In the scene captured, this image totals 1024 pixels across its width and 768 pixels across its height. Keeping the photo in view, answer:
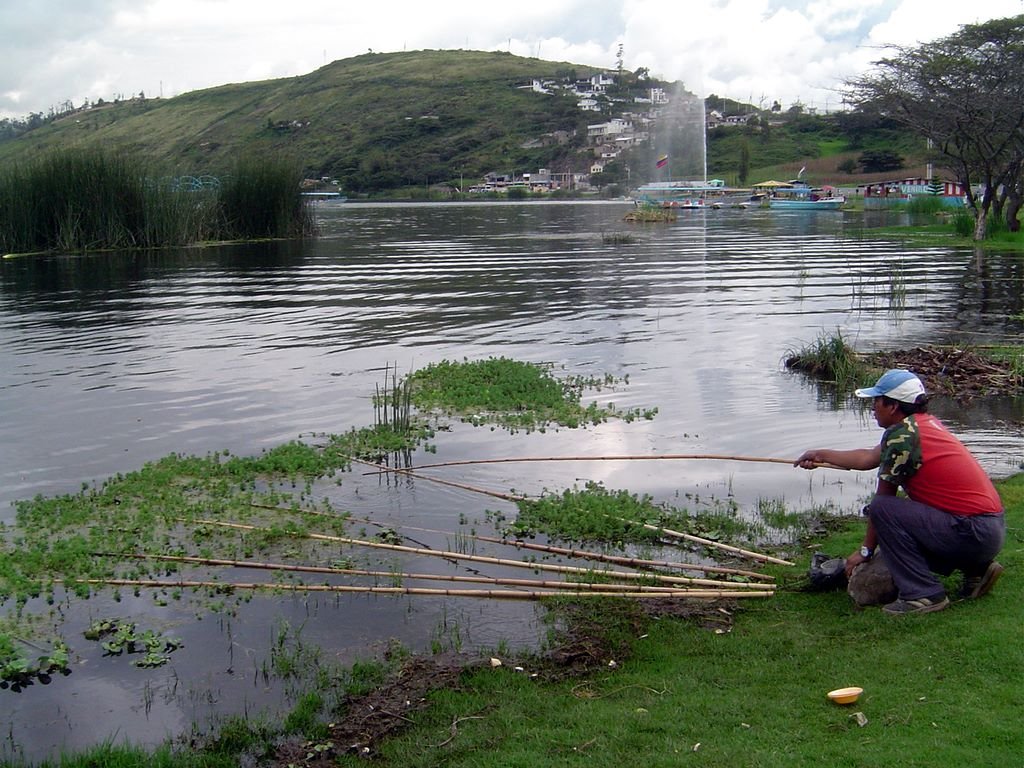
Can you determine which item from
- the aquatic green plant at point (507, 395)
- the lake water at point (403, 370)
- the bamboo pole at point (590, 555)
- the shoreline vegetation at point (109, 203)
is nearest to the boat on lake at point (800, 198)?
the lake water at point (403, 370)

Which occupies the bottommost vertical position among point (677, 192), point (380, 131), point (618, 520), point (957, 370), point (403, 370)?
point (618, 520)

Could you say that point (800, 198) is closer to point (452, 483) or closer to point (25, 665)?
point (452, 483)

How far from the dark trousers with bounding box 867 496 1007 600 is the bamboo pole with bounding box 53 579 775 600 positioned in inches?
43.6

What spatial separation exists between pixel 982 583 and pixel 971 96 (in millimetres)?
39142

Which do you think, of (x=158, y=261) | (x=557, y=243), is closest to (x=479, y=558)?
(x=158, y=261)

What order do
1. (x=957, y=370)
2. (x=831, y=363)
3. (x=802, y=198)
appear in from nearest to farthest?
(x=957, y=370) → (x=831, y=363) → (x=802, y=198)

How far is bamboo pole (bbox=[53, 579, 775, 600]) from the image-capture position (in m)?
7.84

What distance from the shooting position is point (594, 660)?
6.88 m

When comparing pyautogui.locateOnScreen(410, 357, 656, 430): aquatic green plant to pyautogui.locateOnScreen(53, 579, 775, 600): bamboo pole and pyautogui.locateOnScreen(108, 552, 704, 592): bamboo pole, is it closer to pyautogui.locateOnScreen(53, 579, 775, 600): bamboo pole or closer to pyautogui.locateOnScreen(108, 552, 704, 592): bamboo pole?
pyautogui.locateOnScreen(108, 552, 704, 592): bamboo pole

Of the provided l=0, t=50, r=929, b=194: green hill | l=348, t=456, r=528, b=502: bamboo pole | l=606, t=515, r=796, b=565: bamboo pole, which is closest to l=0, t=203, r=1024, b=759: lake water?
l=348, t=456, r=528, b=502: bamboo pole

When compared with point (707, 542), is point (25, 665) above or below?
below

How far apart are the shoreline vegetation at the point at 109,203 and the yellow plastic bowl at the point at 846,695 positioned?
42948 mm

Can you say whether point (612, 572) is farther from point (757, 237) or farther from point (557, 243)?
point (757, 237)

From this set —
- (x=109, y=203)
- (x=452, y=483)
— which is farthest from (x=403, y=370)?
(x=109, y=203)
